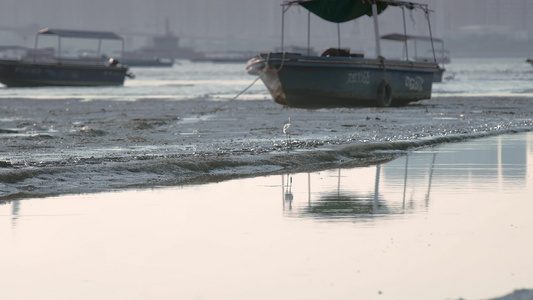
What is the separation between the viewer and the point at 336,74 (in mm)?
27547

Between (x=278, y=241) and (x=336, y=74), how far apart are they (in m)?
21.2

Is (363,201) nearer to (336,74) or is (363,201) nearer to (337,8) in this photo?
(336,74)

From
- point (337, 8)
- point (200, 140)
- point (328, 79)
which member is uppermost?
point (337, 8)

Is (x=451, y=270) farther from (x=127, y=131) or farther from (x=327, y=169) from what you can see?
(x=127, y=131)

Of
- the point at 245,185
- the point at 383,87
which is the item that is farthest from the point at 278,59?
the point at 245,185

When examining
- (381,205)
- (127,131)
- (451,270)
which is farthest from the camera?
(127,131)

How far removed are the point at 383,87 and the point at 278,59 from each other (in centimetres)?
391

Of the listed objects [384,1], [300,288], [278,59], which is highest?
[384,1]

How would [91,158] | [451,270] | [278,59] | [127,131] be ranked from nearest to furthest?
1. [451,270]
2. [91,158]
3. [127,131]
4. [278,59]

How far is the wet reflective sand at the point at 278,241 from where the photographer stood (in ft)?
17.4

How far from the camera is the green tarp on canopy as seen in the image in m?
28.8

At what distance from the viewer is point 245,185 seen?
10258mm

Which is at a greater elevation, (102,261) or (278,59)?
(278,59)

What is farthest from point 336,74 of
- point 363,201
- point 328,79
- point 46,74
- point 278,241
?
point 46,74
